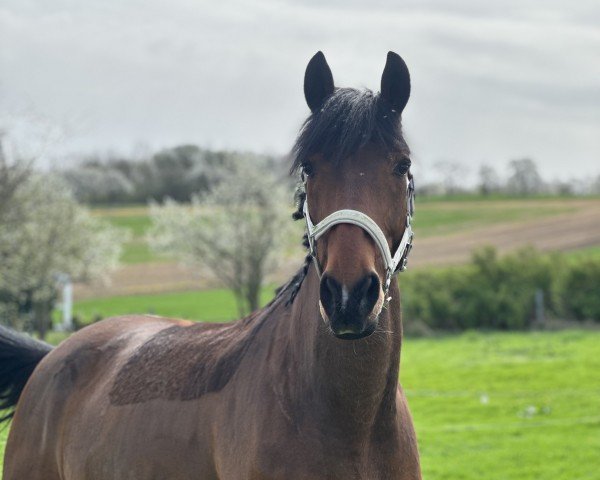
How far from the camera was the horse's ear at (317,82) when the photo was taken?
363 centimetres

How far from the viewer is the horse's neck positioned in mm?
3434

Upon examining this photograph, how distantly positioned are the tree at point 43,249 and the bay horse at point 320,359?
2560cm

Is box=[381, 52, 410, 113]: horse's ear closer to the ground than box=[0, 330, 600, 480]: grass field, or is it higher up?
higher up

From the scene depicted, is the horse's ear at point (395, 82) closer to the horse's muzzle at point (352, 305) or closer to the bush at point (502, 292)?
the horse's muzzle at point (352, 305)

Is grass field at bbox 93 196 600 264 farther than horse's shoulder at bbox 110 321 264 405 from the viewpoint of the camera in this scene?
Yes

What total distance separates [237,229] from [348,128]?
43.4 metres

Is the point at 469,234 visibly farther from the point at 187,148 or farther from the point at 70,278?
the point at 70,278

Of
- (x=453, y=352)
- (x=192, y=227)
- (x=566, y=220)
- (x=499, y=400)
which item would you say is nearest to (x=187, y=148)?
(x=192, y=227)

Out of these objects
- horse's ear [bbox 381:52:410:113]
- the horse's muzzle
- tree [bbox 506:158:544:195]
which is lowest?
the horse's muzzle

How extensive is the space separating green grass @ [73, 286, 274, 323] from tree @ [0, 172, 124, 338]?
301cm

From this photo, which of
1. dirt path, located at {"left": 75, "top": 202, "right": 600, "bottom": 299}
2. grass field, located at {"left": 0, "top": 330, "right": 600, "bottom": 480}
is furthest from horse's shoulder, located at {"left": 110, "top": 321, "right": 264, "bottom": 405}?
dirt path, located at {"left": 75, "top": 202, "right": 600, "bottom": 299}

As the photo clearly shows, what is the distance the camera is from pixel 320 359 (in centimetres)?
349

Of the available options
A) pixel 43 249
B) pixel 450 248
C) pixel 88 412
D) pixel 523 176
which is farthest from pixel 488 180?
pixel 88 412

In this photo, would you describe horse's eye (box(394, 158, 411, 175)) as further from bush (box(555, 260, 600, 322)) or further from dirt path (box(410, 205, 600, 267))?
dirt path (box(410, 205, 600, 267))
